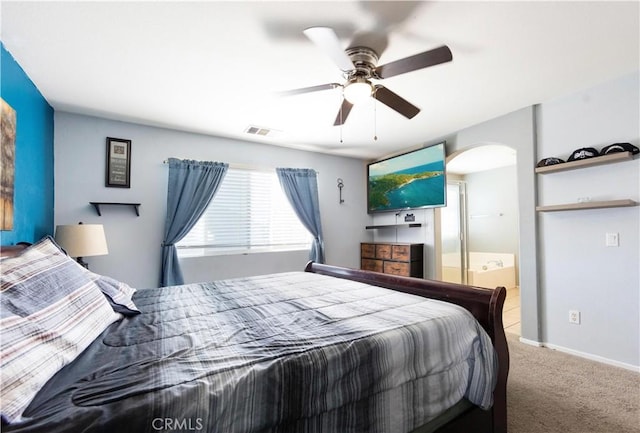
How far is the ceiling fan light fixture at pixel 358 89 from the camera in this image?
6.31 feet

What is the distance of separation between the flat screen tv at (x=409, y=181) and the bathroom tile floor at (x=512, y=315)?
1.67 metres

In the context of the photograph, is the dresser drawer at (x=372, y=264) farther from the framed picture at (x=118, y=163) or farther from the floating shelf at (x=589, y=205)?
the framed picture at (x=118, y=163)

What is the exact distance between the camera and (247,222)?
4.00 meters

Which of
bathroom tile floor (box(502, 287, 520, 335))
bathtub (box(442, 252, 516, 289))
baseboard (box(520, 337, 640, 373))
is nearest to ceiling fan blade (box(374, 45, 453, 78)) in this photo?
baseboard (box(520, 337, 640, 373))

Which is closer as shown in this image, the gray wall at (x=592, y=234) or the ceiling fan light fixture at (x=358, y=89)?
the ceiling fan light fixture at (x=358, y=89)

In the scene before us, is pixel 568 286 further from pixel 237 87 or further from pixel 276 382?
pixel 237 87

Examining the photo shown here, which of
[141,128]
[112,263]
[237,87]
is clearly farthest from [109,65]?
[112,263]

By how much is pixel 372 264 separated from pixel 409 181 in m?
1.44

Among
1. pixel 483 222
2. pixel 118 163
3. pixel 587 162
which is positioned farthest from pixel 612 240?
pixel 118 163

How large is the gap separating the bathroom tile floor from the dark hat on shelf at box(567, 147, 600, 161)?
76.9 inches

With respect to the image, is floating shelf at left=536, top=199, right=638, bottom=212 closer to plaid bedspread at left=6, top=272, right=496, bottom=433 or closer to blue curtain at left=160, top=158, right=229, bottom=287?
plaid bedspread at left=6, top=272, right=496, bottom=433

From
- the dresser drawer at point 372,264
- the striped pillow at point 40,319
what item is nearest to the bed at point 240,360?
the striped pillow at point 40,319

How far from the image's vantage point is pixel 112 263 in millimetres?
3162

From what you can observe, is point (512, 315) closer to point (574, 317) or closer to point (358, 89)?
point (574, 317)
